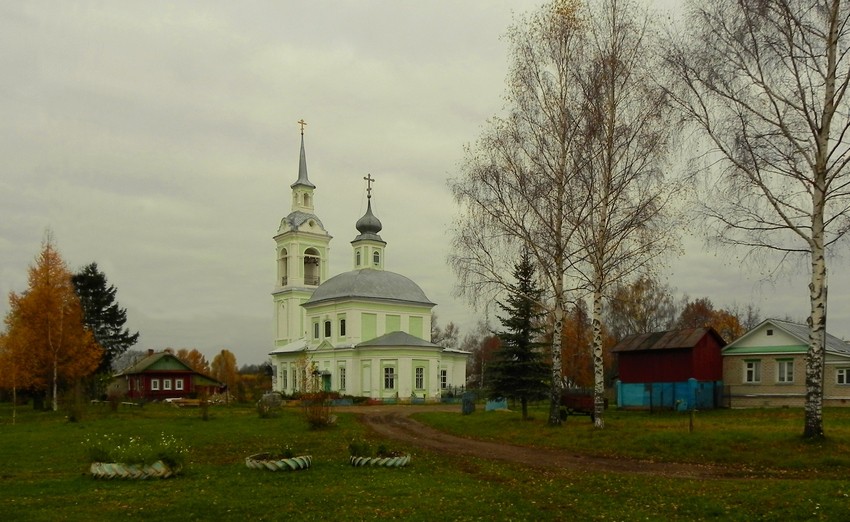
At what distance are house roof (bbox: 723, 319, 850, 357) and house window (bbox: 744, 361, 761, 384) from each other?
663 millimetres

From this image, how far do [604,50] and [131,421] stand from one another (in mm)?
24929

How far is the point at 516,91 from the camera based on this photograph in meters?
25.2

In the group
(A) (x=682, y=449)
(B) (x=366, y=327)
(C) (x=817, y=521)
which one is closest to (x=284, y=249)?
(B) (x=366, y=327)

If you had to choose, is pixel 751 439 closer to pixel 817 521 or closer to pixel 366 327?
pixel 817 521

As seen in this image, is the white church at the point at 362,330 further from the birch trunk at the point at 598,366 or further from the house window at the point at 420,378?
the birch trunk at the point at 598,366

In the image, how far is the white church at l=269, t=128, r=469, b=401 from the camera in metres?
53.4

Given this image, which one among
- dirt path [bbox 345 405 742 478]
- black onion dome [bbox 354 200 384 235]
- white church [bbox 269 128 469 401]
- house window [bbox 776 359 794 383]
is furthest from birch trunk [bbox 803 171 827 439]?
black onion dome [bbox 354 200 384 235]

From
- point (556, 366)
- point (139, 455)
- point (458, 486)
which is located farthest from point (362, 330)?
point (458, 486)

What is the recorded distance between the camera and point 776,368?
34156 millimetres

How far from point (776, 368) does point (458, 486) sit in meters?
25.7

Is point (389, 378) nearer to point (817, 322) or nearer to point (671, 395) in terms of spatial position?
point (671, 395)

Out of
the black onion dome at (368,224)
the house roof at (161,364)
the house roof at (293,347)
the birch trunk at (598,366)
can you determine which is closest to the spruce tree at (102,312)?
the house roof at (161,364)

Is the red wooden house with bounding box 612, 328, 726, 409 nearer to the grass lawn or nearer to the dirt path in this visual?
the grass lawn

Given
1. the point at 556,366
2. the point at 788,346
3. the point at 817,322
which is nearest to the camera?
the point at 817,322
